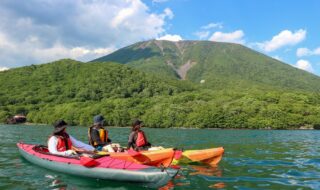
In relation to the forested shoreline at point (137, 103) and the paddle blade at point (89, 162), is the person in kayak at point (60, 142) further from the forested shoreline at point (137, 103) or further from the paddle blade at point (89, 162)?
the forested shoreline at point (137, 103)

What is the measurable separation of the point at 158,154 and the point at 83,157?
3.27 metres

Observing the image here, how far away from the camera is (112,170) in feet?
46.8

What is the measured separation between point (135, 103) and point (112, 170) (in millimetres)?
118594

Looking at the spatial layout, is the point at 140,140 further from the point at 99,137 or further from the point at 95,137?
the point at 95,137

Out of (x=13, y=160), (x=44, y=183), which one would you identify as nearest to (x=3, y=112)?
(x=13, y=160)

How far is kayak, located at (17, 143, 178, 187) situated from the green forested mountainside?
88055 millimetres

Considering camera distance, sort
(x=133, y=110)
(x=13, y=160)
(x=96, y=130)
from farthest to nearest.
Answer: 1. (x=133, y=110)
2. (x=13, y=160)
3. (x=96, y=130)

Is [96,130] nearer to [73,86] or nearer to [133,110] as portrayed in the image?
[133,110]

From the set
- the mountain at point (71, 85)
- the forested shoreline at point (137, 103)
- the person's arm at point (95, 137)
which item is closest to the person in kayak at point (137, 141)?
the person's arm at point (95, 137)

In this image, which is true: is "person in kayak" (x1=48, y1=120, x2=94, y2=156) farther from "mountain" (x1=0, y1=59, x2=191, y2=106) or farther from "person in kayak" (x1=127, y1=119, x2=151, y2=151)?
"mountain" (x1=0, y1=59, x2=191, y2=106)

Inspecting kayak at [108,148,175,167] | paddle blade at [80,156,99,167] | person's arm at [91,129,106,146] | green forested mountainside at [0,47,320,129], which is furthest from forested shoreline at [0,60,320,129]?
paddle blade at [80,156,99,167]

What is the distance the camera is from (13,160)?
21.3 meters

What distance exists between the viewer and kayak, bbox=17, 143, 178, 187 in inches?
532

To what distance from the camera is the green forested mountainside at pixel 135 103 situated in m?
104
